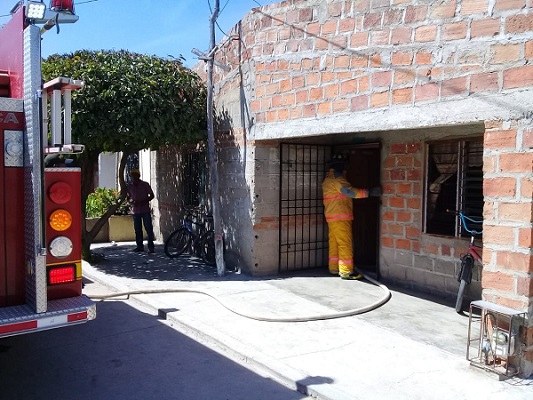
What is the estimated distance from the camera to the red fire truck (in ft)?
11.7

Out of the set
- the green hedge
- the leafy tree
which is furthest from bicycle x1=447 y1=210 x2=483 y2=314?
the green hedge

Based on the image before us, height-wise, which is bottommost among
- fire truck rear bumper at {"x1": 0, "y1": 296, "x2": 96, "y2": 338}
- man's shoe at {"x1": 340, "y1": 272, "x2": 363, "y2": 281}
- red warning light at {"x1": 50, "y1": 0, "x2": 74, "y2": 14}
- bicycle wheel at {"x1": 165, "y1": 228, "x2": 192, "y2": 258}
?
man's shoe at {"x1": 340, "y1": 272, "x2": 363, "y2": 281}

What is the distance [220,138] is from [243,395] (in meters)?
5.37

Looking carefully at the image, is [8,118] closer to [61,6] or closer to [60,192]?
[60,192]

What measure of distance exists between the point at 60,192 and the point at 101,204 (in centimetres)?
888

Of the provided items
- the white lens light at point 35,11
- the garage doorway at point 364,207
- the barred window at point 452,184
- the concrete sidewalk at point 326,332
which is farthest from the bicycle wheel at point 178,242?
the white lens light at point 35,11

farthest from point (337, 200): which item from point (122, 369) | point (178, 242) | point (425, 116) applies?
point (122, 369)

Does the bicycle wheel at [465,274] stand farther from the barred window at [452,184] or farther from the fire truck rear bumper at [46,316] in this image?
the fire truck rear bumper at [46,316]

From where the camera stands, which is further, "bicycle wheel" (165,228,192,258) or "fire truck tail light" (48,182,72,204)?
"bicycle wheel" (165,228,192,258)

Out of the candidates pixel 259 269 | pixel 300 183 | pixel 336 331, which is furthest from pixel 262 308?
pixel 300 183

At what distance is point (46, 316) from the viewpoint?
11.8ft

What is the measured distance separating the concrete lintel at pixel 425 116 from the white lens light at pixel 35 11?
3.49 m

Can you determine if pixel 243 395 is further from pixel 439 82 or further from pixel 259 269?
pixel 259 269

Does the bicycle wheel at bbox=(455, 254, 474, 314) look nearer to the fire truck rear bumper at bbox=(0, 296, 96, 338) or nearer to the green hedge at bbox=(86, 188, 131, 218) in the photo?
the fire truck rear bumper at bbox=(0, 296, 96, 338)
